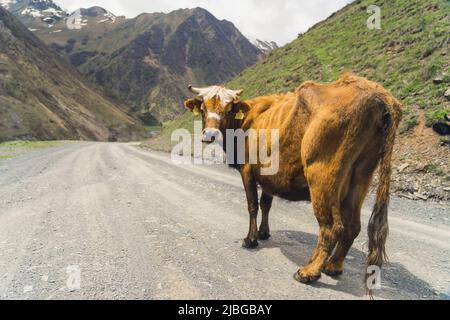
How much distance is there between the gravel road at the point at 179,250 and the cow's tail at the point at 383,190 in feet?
2.05

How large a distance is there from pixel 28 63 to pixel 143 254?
105 metres

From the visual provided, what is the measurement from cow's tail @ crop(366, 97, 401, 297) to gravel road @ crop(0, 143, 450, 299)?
2.05 ft

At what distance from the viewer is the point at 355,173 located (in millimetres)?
4586

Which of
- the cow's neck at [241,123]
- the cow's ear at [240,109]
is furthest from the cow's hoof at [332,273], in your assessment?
the cow's ear at [240,109]

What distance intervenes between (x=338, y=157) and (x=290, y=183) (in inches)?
40.6

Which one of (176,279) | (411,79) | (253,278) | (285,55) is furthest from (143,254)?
(285,55)

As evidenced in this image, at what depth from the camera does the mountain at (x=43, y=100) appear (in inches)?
2486

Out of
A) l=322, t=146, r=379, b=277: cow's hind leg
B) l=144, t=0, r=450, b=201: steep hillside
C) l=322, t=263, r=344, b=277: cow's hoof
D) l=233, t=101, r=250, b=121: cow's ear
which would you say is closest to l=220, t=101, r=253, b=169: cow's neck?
l=233, t=101, r=250, b=121: cow's ear

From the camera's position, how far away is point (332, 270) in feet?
16.2

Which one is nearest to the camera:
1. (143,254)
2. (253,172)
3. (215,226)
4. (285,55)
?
(143,254)

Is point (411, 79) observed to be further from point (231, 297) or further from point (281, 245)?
point (231, 297)

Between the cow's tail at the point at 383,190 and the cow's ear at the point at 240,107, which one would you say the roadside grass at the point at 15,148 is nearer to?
the cow's ear at the point at 240,107

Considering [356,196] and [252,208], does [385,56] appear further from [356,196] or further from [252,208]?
[356,196]

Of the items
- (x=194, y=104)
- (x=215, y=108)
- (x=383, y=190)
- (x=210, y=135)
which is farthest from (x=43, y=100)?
(x=383, y=190)
